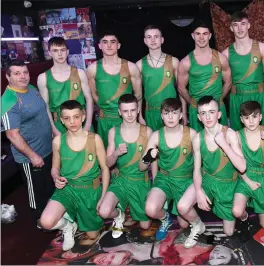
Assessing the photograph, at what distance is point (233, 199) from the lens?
9.82ft

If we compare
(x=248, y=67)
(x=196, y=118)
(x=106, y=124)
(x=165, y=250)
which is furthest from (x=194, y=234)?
(x=248, y=67)

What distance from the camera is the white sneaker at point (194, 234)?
2.96 meters

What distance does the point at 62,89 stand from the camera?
12.3 feet

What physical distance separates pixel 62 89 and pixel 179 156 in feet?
4.91

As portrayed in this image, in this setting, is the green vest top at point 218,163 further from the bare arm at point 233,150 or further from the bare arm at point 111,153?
the bare arm at point 111,153

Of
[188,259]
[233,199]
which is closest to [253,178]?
[233,199]

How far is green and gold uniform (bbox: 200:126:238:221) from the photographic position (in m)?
3.01

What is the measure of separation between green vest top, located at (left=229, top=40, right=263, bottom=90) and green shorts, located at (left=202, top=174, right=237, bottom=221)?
134 cm

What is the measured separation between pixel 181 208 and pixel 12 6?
13.4 feet

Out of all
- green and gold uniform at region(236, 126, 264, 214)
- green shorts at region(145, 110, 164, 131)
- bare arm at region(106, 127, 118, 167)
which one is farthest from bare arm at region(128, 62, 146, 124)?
green and gold uniform at region(236, 126, 264, 214)

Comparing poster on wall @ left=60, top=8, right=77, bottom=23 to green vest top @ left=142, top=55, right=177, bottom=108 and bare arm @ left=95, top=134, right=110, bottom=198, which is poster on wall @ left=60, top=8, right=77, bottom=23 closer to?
green vest top @ left=142, top=55, right=177, bottom=108

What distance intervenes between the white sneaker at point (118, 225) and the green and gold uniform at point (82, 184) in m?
0.17

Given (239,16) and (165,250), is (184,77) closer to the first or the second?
(239,16)

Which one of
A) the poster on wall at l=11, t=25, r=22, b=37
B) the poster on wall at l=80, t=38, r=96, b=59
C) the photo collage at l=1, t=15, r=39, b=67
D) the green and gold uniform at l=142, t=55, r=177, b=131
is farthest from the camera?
the poster on wall at l=80, t=38, r=96, b=59
